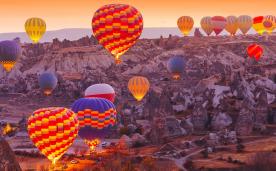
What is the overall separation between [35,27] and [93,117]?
2464 inches

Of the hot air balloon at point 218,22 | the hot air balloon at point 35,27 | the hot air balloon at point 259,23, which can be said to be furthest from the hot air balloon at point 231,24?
the hot air balloon at point 35,27

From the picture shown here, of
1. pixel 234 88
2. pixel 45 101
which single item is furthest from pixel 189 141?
pixel 45 101

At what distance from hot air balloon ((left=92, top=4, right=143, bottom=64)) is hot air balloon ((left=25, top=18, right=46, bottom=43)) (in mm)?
47794

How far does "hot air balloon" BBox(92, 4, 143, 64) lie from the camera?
55.8 meters

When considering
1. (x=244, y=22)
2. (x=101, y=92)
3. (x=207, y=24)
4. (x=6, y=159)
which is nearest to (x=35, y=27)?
(x=207, y=24)

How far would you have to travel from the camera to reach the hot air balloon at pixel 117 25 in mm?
55781

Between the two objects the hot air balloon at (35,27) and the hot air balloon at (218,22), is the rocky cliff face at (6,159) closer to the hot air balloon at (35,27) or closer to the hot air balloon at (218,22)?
the hot air balloon at (35,27)

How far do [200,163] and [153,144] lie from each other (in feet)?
33.7

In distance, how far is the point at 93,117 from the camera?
149 ft

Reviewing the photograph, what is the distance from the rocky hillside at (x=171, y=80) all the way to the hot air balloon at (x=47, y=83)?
54.6 inches

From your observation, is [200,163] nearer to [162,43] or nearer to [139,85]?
[139,85]

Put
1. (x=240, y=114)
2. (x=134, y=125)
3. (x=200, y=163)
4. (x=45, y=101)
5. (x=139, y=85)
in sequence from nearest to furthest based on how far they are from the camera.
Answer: (x=200, y=163) < (x=240, y=114) < (x=134, y=125) < (x=139, y=85) < (x=45, y=101)

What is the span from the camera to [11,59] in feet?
277

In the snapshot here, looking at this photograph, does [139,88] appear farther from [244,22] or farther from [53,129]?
[244,22]
